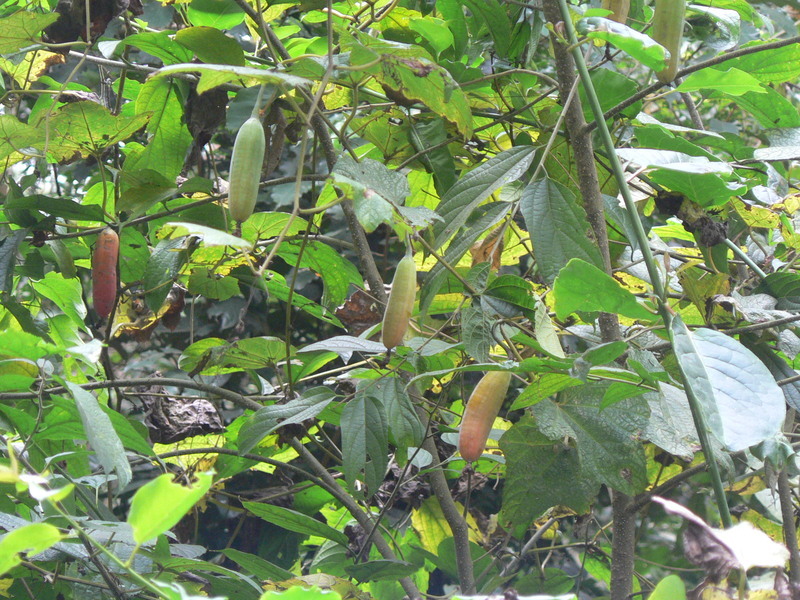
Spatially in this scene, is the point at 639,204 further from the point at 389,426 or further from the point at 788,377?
the point at 389,426

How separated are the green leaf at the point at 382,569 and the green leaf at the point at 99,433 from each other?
37 centimetres

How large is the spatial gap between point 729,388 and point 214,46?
21.8 inches

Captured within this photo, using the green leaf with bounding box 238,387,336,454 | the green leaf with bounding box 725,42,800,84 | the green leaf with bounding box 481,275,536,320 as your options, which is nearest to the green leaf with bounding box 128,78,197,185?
the green leaf with bounding box 238,387,336,454

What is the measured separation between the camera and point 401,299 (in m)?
0.66

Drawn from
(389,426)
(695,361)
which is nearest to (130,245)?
(389,426)

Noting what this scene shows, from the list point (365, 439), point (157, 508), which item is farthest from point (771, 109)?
point (157, 508)

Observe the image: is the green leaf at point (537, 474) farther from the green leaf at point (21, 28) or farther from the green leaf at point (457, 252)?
the green leaf at point (21, 28)

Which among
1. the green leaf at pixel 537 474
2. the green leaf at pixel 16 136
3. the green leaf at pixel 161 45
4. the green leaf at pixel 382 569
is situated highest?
the green leaf at pixel 161 45

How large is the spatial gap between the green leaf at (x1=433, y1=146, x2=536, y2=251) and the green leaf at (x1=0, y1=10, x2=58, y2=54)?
1.58ft

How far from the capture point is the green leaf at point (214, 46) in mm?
735

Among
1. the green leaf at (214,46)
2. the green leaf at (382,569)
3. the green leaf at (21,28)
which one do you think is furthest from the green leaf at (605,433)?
the green leaf at (21,28)

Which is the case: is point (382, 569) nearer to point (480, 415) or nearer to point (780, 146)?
point (480, 415)

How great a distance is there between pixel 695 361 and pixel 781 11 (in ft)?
5.65

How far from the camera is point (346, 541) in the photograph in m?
0.98
